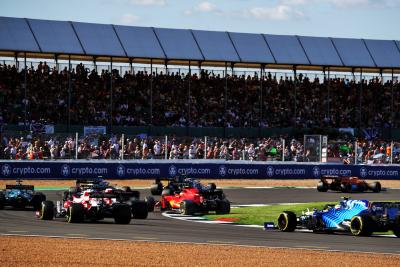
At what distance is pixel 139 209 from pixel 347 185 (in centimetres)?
2136

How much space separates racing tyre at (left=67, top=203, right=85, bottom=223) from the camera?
93.8ft

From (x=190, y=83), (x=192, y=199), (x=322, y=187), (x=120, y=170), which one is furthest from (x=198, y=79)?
(x=192, y=199)

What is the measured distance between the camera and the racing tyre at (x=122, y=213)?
28719mm

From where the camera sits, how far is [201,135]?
62.2 meters

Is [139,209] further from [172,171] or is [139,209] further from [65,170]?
[172,171]

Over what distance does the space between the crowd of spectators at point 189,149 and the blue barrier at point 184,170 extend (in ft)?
1.10

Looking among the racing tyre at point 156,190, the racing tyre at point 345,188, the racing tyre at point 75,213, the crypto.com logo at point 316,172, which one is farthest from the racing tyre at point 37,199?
the crypto.com logo at point 316,172

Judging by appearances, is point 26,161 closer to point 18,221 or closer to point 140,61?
point 140,61

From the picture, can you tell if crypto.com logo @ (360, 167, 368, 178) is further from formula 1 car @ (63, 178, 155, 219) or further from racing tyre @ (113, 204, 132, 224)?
racing tyre @ (113, 204, 132, 224)

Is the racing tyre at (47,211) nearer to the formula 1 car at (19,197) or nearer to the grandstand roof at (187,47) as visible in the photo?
the formula 1 car at (19,197)

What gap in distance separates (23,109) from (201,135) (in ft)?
37.2

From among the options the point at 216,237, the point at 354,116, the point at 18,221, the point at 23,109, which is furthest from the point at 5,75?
the point at 216,237

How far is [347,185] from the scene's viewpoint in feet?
165

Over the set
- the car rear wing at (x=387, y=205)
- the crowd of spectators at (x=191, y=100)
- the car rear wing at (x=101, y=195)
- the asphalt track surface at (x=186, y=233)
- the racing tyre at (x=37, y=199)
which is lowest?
the asphalt track surface at (x=186, y=233)
